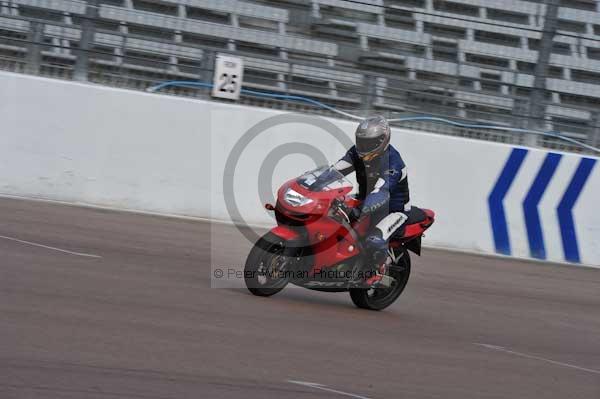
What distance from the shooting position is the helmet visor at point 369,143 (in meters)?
7.92

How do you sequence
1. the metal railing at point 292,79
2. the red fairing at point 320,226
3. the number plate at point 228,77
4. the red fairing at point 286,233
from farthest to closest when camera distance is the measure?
the number plate at point 228,77, the metal railing at point 292,79, the red fairing at point 320,226, the red fairing at point 286,233

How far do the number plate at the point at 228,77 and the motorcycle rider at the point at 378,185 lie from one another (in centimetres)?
485

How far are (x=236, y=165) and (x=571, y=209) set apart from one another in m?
5.13

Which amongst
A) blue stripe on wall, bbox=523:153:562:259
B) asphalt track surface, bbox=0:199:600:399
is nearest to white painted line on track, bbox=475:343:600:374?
asphalt track surface, bbox=0:199:600:399

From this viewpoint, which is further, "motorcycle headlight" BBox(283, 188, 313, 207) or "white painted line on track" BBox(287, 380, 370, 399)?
"motorcycle headlight" BBox(283, 188, 313, 207)

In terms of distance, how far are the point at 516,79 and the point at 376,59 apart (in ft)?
7.69

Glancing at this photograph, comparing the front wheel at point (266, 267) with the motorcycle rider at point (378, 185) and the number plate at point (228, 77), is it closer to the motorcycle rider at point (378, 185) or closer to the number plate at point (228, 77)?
the motorcycle rider at point (378, 185)

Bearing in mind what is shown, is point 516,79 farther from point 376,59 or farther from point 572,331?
point 572,331

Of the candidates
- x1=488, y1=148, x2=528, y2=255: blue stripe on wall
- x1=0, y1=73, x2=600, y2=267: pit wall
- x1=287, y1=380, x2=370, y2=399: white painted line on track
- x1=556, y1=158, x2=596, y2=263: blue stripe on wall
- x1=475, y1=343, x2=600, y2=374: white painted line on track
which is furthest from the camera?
x1=556, y1=158, x2=596, y2=263: blue stripe on wall

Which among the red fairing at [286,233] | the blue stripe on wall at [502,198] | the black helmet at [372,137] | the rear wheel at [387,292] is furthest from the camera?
the blue stripe on wall at [502,198]

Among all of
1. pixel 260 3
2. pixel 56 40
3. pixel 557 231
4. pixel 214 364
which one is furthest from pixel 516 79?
pixel 214 364

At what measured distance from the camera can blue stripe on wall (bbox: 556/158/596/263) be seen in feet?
44.4

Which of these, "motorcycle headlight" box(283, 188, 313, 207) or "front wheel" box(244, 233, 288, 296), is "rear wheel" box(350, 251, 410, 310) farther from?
"motorcycle headlight" box(283, 188, 313, 207)

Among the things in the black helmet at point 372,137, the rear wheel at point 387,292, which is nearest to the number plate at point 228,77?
the rear wheel at point 387,292
